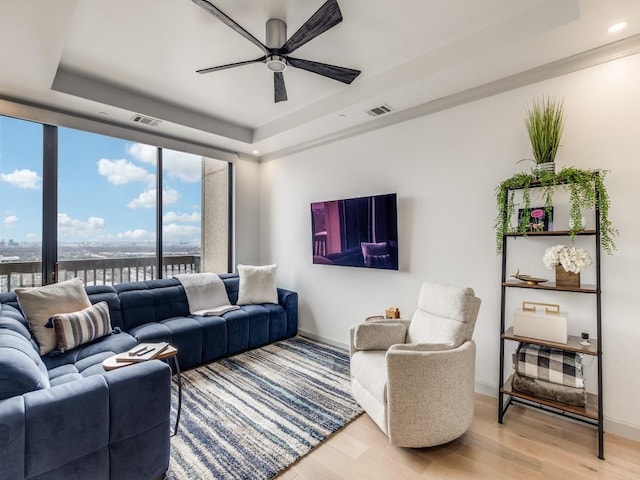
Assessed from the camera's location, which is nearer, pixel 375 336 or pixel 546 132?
pixel 546 132

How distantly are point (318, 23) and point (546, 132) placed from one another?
1.77m

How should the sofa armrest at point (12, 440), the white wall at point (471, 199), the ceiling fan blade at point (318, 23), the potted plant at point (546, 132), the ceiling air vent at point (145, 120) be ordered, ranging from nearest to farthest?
the sofa armrest at point (12, 440) → the ceiling fan blade at point (318, 23) → the white wall at point (471, 199) → the potted plant at point (546, 132) → the ceiling air vent at point (145, 120)

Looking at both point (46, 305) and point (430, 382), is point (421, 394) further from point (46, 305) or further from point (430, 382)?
point (46, 305)

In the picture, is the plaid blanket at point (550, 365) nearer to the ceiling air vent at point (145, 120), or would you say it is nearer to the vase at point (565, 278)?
the vase at point (565, 278)

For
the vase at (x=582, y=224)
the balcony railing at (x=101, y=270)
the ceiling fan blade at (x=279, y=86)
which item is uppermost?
the ceiling fan blade at (x=279, y=86)

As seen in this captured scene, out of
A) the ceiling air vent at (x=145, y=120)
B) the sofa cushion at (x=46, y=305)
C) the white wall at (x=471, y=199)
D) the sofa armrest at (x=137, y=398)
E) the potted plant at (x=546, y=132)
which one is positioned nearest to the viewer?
the sofa armrest at (x=137, y=398)

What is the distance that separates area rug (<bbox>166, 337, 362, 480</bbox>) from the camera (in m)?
1.93

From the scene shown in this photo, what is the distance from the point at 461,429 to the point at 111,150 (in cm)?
448

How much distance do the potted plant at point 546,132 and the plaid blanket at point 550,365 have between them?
129 centimetres

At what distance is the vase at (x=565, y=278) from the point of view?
6.97 ft

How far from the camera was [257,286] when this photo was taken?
4137 mm

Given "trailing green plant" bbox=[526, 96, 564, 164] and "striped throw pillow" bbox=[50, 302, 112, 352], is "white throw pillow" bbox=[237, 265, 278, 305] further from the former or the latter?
"trailing green plant" bbox=[526, 96, 564, 164]

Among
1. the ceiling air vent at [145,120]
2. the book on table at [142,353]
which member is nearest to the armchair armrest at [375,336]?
the book on table at [142,353]

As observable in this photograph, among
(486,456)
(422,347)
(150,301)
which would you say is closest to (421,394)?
(422,347)
